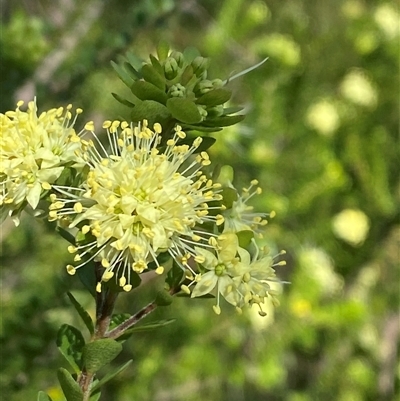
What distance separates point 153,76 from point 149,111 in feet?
0.10

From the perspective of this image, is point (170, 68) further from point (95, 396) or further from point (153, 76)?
point (95, 396)

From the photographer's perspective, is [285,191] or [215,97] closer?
[215,97]

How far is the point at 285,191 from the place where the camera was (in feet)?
4.47

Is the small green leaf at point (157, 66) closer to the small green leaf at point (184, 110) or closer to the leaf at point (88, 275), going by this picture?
the small green leaf at point (184, 110)

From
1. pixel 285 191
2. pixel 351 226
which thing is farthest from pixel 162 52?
pixel 351 226

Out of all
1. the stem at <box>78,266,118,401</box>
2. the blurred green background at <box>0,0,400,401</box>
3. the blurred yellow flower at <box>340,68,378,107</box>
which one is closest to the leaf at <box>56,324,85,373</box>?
the stem at <box>78,266,118,401</box>

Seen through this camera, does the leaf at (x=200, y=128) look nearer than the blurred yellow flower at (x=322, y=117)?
Yes

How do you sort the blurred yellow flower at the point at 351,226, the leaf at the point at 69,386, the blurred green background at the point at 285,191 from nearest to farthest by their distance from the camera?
the leaf at the point at 69,386 → the blurred green background at the point at 285,191 → the blurred yellow flower at the point at 351,226

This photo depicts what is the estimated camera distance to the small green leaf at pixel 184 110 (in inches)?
17.0

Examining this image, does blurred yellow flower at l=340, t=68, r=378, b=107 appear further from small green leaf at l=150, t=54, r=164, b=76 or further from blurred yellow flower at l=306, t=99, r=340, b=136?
small green leaf at l=150, t=54, r=164, b=76

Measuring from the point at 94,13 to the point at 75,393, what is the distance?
113 cm

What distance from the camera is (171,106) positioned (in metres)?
0.44

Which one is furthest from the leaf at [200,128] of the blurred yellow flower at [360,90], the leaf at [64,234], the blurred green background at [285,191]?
the blurred yellow flower at [360,90]

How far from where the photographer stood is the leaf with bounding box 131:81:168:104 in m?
0.45
